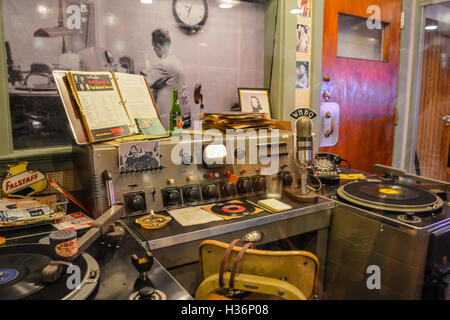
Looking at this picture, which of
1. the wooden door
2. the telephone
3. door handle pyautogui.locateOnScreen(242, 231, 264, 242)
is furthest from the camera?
the wooden door

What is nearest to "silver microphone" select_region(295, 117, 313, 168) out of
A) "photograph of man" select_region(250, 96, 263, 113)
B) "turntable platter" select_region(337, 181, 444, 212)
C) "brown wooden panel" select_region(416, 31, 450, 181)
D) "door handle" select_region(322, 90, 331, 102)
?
"turntable platter" select_region(337, 181, 444, 212)

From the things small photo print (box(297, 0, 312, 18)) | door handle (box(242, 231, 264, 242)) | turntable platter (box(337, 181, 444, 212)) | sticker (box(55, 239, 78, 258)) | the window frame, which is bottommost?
door handle (box(242, 231, 264, 242))

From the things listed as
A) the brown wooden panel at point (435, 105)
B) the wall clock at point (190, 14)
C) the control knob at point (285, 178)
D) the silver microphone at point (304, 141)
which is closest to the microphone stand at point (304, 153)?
the silver microphone at point (304, 141)

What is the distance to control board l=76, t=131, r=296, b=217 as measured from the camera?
1271 millimetres

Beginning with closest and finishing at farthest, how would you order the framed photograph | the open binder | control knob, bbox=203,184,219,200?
the open binder → control knob, bbox=203,184,219,200 → the framed photograph

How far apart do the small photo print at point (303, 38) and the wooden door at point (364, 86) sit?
0.51 feet

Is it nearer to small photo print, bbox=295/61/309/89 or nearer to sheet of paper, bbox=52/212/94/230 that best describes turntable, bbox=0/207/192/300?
sheet of paper, bbox=52/212/94/230

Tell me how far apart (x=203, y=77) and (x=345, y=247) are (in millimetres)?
1286

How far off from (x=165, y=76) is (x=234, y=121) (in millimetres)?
560

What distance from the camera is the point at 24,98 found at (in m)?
1.53

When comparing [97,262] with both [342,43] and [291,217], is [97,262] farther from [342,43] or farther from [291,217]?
[342,43]

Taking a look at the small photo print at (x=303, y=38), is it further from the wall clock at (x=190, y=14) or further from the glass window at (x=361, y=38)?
the wall clock at (x=190, y=14)

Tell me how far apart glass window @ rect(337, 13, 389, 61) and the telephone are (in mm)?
981
